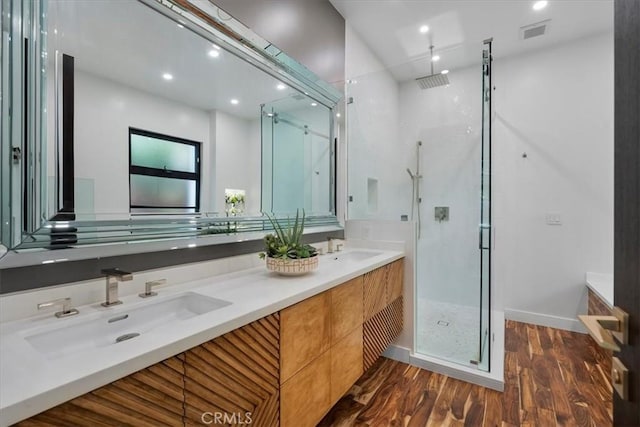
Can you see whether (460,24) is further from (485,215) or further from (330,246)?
(330,246)

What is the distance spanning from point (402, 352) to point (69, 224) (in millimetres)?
2326

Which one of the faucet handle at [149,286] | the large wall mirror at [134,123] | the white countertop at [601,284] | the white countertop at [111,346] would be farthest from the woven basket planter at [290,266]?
the white countertop at [601,284]

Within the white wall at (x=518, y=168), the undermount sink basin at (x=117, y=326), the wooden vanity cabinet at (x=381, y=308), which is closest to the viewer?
the undermount sink basin at (x=117, y=326)

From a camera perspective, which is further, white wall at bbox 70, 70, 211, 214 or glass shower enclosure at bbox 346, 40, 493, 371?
glass shower enclosure at bbox 346, 40, 493, 371

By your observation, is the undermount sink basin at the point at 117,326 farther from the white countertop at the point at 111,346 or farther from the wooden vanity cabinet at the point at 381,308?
the wooden vanity cabinet at the point at 381,308

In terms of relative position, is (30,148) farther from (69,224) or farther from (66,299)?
(66,299)

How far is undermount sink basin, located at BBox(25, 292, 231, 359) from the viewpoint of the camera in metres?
0.88

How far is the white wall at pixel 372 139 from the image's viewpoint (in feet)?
9.14

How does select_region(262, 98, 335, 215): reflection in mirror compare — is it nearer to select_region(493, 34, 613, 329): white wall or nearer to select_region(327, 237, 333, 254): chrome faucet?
select_region(327, 237, 333, 254): chrome faucet

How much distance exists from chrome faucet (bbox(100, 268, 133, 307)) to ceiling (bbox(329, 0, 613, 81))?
8.68 ft

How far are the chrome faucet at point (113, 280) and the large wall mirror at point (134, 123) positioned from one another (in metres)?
0.13

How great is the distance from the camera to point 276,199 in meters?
2.04

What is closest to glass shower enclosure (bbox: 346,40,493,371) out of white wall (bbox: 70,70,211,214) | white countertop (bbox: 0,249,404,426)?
white countertop (bbox: 0,249,404,426)

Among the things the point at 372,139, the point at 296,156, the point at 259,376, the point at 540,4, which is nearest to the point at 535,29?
the point at 540,4
